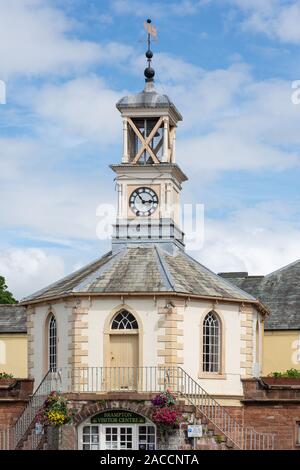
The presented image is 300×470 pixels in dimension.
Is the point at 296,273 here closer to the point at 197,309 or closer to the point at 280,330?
the point at 280,330

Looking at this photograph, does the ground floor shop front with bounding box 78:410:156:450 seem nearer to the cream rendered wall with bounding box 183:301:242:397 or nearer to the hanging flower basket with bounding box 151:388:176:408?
the hanging flower basket with bounding box 151:388:176:408

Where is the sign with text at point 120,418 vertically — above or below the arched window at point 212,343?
below

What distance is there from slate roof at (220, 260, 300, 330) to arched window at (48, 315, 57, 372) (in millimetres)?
14827

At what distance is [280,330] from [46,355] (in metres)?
15.3

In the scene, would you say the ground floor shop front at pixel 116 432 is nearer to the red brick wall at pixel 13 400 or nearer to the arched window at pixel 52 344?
the arched window at pixel 52 344

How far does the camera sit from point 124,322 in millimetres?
51875

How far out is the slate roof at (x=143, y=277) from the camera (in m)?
52.0

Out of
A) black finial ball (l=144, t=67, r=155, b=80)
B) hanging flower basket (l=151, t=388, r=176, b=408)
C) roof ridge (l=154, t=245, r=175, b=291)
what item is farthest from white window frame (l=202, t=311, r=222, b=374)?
black finial ball (l=144, t=67, r=155, b=80)

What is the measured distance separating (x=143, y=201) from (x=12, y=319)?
18.0m

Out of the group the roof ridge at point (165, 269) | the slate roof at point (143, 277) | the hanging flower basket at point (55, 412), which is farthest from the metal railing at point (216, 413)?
the hanging flower basket at point (55, 412)

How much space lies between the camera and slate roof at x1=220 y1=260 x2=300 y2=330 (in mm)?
65875

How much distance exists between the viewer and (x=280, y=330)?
65500 mm

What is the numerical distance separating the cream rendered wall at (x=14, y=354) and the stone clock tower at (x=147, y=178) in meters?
16.3
